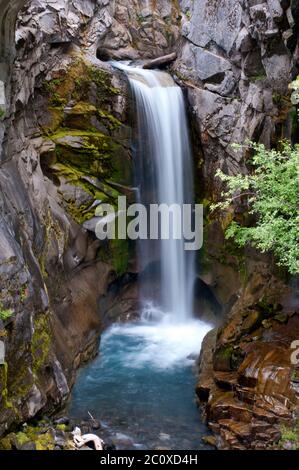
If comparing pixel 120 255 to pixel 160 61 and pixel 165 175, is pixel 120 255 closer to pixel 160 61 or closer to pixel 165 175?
pixel 165 175

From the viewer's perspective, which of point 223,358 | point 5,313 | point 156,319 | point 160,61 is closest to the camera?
point 5,313

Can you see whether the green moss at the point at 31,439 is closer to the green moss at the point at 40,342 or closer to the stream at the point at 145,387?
the green moss at the point at 40,342

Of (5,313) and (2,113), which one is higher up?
(2,113)

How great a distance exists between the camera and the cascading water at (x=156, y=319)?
38.8 ft

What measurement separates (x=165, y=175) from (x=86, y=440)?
34.7ft

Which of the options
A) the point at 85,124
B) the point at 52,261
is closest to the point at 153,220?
the point at 85,124

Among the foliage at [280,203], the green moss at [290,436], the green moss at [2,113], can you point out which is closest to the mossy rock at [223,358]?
the green moss at [290,436]

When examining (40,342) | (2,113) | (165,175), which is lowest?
(40,342)

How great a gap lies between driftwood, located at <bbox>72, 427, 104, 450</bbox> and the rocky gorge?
43.0 inches

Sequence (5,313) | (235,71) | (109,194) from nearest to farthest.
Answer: (5,313)
(235,71)
(109,194)

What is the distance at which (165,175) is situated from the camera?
17.3m

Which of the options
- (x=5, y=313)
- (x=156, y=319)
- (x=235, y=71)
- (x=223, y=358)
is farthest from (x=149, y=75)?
(x=5, y=313)
